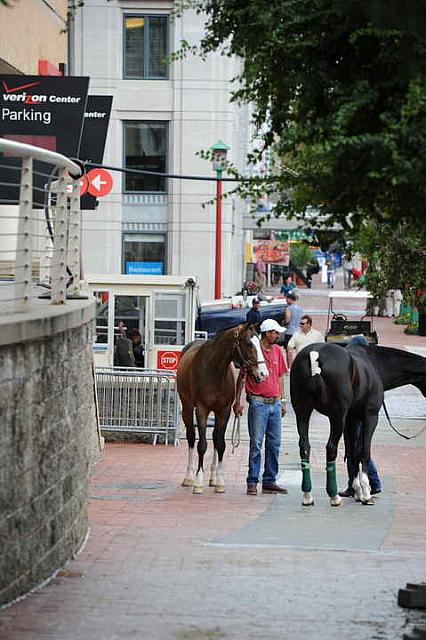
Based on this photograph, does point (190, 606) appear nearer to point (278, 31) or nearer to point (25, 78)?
point (278, 31)

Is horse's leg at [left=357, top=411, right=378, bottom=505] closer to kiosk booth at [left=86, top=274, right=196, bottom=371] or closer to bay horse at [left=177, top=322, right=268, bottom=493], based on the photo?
bay horse at [left=177, top=322, right=268, bottom=493]

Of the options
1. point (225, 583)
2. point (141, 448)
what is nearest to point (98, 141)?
point (141, 448)

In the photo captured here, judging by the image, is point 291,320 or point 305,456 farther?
point 291,320

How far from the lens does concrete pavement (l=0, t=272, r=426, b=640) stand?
8.43m

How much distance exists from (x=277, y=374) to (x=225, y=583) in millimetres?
5981

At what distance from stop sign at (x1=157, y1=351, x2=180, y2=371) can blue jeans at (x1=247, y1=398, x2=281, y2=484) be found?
8.46m

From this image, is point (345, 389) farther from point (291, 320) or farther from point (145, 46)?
point (145, 46)

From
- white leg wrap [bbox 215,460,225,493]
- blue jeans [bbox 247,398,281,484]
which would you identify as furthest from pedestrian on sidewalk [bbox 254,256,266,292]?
white leg wrap [bbox 215,460,225,493]

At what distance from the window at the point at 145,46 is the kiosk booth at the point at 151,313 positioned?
19945mm

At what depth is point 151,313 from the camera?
24.2 metres

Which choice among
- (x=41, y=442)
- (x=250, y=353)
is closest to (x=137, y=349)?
(x=250, y=353)

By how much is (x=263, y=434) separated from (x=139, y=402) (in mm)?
5808

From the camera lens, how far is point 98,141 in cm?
1953

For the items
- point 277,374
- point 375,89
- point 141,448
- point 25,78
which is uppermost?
point 25,78
